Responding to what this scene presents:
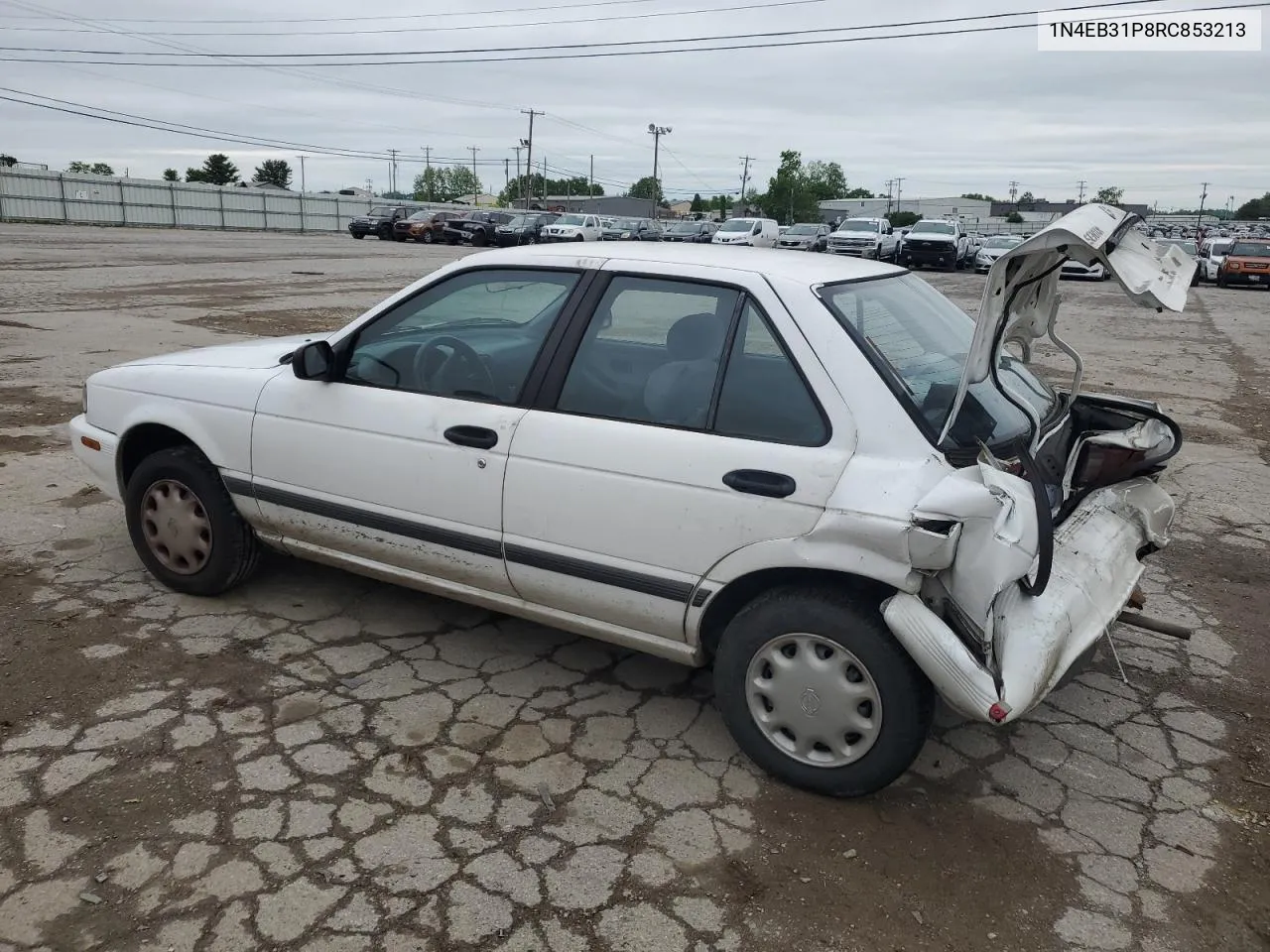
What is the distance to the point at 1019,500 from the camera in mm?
2773

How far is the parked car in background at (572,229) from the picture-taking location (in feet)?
121

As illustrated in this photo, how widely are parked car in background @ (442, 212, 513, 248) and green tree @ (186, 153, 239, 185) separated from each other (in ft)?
169

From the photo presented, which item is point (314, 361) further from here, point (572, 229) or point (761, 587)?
point (572, 229)

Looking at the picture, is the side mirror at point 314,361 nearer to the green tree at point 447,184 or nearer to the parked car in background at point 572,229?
the parked car in background at point 572,229

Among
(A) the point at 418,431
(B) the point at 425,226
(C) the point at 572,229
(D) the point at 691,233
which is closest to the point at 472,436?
(A) the point at 418,431

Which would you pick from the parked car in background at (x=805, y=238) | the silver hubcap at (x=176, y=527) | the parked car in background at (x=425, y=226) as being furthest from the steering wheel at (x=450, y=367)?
the parked car in background at (x=425, y=226)

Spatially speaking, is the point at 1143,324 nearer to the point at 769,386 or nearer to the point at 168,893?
the point at 769,386

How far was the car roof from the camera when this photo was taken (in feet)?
10.6

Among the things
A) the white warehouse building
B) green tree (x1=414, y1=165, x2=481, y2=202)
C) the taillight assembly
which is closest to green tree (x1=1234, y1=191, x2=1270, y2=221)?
the white warehouse building

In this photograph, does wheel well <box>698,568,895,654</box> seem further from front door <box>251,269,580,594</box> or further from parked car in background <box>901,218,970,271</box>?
parked car in background <box>901,218,970,271</box>

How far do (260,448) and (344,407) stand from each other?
442 millimetres

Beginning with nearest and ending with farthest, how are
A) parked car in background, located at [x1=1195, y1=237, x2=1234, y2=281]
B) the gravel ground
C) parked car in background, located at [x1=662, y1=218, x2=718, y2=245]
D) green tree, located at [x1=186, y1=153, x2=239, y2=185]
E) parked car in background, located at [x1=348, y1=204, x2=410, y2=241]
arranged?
the gravel ground, parked car in background, located at [x1=1195, y1=237, x2=1234, y2=281], parked car in background, located at [x1=662, y1=218, x2=718, y2=245], parked car in background, located at [x1=348, y1=204, x2=410, y2=241], green tree, located at [x1=186, y1=153, x2=239, y2=185]

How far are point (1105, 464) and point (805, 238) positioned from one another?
34.8m

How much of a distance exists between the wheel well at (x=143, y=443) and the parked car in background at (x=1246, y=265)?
107ft
